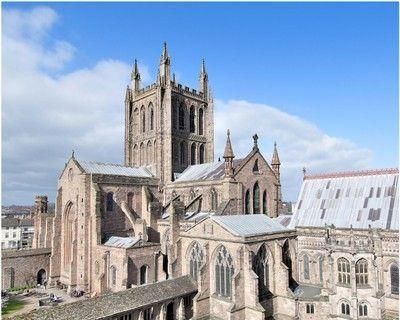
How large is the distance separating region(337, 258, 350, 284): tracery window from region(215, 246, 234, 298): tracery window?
388 inches

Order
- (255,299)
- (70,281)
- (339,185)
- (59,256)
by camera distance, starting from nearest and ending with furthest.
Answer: (255,299)
(339,185)
(70,281)
(59,256)

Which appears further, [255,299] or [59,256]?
[59,256]

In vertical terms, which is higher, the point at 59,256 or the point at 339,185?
the point at 339,185

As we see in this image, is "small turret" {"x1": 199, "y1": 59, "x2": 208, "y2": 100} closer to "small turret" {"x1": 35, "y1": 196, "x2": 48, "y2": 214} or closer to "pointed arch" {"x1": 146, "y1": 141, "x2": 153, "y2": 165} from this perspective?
"pointed arch" {"x1": 146, "y1": 141, "x2": 153, "y2": 165}

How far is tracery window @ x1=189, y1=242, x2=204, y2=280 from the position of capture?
34.8 metres

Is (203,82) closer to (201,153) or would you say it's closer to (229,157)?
(201,153)

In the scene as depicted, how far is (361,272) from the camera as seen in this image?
99.9 feet

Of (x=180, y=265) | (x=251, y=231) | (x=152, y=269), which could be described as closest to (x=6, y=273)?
(x=152, y=269)

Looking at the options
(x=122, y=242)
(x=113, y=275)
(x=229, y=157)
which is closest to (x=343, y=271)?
(x=229, y=157)

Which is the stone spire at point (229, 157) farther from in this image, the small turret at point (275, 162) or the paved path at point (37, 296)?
the paved path at point (37, 296)

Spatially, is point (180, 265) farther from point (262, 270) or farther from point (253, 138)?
point (253, 138)

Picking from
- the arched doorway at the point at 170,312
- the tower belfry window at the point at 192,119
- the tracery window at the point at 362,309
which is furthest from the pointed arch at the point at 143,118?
the tracery window at the point at 362,309

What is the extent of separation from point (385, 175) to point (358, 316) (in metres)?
14.3

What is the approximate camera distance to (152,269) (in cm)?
3972
